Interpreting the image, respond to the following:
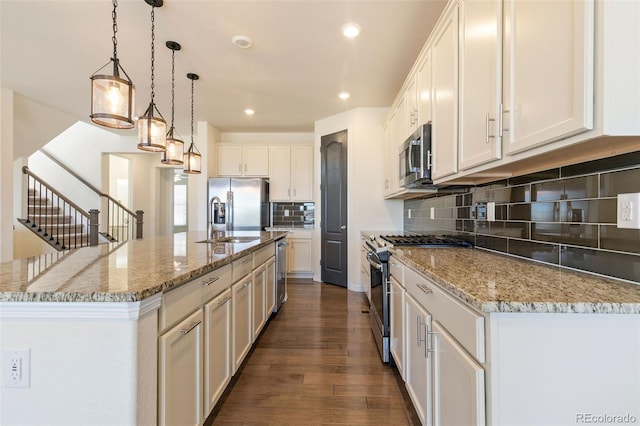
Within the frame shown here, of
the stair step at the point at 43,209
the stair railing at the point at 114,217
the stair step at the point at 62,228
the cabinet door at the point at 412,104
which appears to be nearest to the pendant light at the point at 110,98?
the cabinet door at the point at 412,104

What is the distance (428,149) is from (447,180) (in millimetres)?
334

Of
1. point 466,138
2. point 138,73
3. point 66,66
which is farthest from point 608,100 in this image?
point 66,66

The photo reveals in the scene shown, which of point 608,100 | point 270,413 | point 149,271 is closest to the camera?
point 608,100

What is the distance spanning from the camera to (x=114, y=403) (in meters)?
0.92

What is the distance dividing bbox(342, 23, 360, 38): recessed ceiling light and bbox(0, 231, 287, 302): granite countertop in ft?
6.95

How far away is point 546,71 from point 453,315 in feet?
2.94

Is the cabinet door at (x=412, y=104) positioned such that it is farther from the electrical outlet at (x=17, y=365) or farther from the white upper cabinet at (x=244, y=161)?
the white upper cabinet at (x=244, y=161)

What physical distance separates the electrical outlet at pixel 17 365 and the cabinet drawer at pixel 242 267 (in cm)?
99

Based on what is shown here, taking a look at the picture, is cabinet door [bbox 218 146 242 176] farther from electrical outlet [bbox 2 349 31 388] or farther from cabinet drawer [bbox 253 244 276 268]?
electrical outlet [bbox 2 349 31 388]

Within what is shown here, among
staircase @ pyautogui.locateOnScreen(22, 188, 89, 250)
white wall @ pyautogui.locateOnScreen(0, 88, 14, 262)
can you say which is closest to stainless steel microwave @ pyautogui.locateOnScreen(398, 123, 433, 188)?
white wall @ pyautogui.locateOnScreen(0, 88, 14, 262)

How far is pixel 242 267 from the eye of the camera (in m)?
2.02

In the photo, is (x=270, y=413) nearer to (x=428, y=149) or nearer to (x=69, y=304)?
(x=69, y=304)

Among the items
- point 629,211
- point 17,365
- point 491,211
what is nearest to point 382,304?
point 491,211

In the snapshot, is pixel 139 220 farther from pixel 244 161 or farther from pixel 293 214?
pixel 293 214
